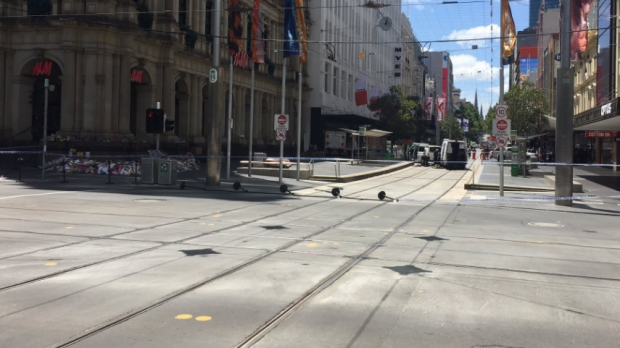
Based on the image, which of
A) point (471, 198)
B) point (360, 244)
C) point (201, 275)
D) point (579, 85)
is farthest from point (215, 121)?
point (579, 85)

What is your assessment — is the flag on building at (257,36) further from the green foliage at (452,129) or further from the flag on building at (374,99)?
the green foliage at (452,129)

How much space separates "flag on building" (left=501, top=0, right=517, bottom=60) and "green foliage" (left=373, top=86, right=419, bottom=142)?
156 feet

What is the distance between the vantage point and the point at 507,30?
24.7 meters

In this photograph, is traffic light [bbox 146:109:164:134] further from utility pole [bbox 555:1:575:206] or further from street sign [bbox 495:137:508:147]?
utility pole [bbox 555:1:575:206]

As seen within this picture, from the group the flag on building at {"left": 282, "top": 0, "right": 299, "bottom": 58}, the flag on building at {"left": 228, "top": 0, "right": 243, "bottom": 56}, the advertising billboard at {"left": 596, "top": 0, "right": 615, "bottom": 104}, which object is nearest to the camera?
the flag on building at {"left": 282, "top": 0, "right": 299, "bottom": 58}

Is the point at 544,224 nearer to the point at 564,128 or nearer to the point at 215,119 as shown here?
the point at 564,128

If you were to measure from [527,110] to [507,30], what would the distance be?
43.5 metres

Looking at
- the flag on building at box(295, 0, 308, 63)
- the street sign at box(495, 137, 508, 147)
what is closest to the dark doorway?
the flag on building at box(295, 0, 308, 63)

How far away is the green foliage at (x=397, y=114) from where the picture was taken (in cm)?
7275

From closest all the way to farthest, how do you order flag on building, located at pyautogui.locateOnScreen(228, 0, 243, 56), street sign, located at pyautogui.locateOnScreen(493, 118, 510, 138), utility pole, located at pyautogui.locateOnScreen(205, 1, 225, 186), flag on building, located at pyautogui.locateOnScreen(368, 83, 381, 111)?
street sign, located at pyautogui.locateOnScreen(493, 118, 510, 138), utility pole, located at pyautogui.locateOnScreen(205, 1, 225, 186), flag on building, located at pyautogui.locateOnScreen(228, 0, 243, 56), flag on building, located at pyautogui.locateOnScreen(368, 83, 381, 111)

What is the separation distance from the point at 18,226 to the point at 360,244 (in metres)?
7.37

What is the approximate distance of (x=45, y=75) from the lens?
3638cm

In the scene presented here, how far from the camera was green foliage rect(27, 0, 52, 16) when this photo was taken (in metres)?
34.9

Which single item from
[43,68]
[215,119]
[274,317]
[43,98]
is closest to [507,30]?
[215,119]
